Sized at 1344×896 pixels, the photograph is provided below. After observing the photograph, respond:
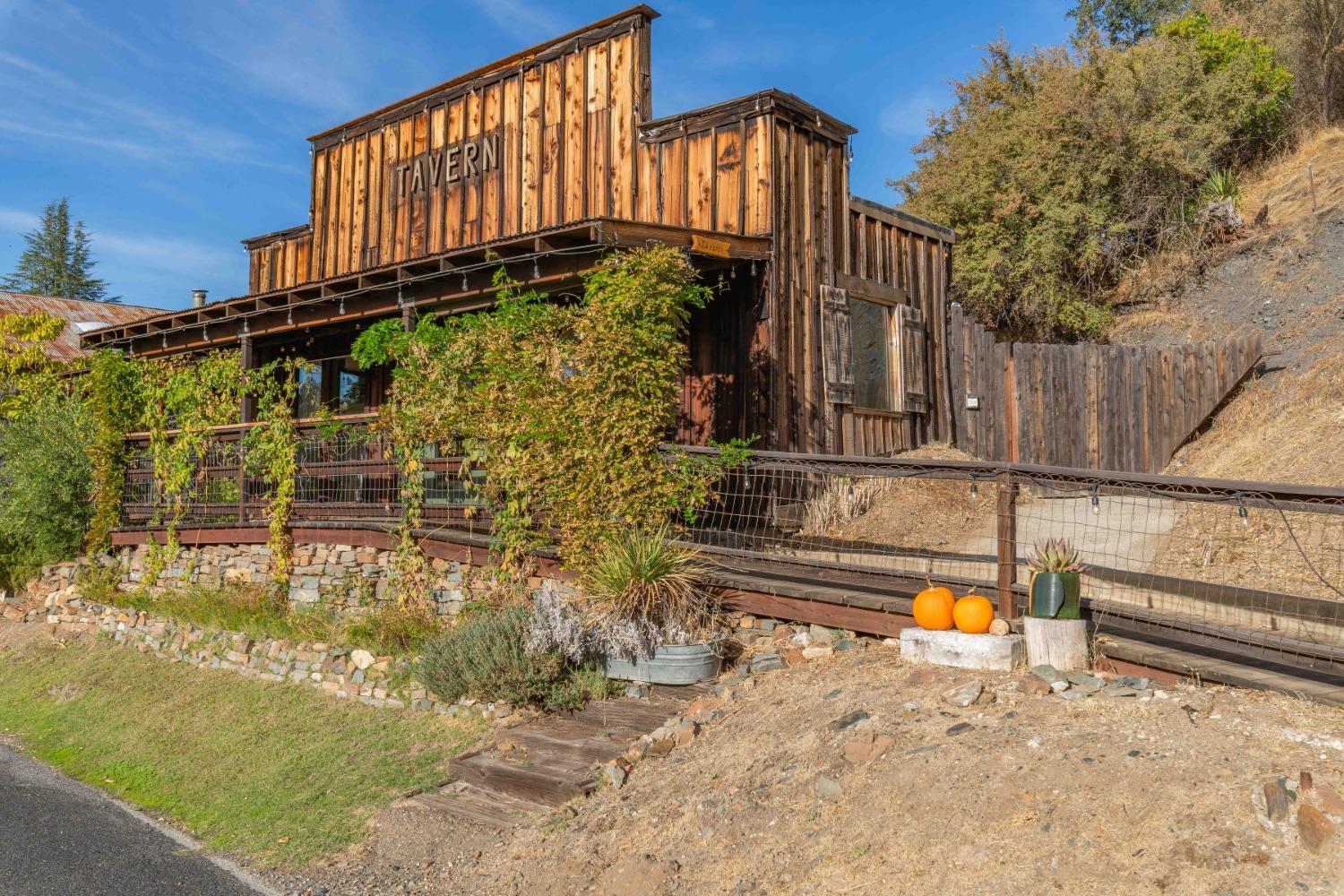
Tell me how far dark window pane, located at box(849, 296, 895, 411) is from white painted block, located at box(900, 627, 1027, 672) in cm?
674

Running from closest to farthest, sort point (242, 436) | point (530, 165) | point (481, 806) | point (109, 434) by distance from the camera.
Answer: point (481, 806)
point (242, 436)
point (109, 434)
point (530, 165)

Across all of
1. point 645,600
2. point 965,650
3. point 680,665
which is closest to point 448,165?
point 645,600

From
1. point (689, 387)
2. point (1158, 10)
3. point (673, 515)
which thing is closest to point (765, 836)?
point (673, 515)

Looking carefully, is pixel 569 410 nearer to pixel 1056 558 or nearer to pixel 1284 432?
pixel 1056 558

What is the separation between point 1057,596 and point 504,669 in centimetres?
383

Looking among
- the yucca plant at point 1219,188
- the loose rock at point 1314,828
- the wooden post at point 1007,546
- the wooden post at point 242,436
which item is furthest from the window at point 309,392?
the yucca plant at point 1219,188

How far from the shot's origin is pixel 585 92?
13.5 m

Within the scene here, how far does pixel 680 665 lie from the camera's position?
6.65 m

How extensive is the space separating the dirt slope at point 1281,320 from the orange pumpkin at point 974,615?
6.63 meters

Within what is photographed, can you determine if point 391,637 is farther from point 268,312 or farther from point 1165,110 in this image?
point 1165,110

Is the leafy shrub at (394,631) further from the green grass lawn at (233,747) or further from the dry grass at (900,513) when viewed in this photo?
the dry grass at (900,513)

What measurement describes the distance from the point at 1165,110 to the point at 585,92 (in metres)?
13.2

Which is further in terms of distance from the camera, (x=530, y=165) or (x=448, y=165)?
(x=448, y=165)

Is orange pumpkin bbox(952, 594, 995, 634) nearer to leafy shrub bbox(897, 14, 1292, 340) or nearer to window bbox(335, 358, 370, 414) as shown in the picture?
window bbox(335, 358, 370, 414)
